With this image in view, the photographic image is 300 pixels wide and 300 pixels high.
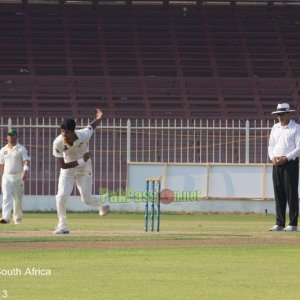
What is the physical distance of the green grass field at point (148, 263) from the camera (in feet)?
36.2

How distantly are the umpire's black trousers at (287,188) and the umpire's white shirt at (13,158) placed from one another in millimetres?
4943

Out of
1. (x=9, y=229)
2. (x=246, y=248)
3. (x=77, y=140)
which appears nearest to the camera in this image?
(x=246, y=248)

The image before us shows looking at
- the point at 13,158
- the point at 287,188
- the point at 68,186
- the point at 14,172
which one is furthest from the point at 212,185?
the point at 68,186

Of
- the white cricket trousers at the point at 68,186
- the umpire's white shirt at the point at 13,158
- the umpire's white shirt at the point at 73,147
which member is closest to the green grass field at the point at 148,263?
the white cricket trousers at the point at 68,186

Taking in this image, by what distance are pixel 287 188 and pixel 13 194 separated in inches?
211

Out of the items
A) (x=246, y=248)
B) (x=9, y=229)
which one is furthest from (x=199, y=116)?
(x=246, y=248)

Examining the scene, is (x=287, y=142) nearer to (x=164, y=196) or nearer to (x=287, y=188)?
(x=287, y=188)

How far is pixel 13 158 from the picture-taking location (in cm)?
2172

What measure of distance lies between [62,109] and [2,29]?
605cm

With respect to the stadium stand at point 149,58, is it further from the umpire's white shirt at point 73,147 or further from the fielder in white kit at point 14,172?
the umpire's white shirt at point 73,147

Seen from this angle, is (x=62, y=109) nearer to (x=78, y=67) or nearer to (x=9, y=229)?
(x=78, y=67)

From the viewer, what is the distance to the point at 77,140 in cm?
1778

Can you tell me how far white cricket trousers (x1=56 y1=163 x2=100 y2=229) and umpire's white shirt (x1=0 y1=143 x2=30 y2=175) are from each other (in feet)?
11.8

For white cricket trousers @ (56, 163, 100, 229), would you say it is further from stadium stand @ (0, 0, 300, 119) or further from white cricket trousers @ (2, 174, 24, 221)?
stadium stand @ (0, 0, 300, 119)
